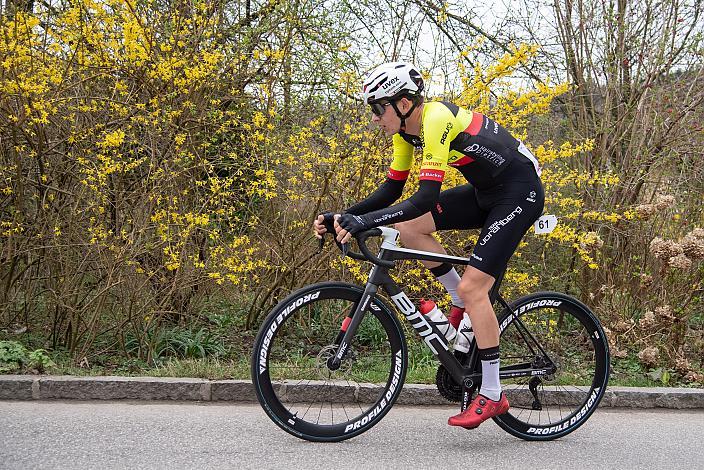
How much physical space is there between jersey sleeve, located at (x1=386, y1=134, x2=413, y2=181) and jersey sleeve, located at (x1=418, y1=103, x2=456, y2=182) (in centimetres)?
35

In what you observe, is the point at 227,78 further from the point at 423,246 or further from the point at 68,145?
the point at 423,246

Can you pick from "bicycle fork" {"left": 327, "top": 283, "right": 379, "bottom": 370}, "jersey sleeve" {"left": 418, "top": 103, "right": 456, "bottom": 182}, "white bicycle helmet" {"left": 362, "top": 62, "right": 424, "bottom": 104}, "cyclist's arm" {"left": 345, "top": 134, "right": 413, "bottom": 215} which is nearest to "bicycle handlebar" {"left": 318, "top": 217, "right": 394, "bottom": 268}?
"bicycle fork" {"left": 327, "top": 283, "right": 379, "bottom": 370}

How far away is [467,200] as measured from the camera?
14.5 ft

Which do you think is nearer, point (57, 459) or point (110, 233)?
point (57, 459)

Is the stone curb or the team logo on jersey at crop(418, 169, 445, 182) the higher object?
the team logo on jersey at crop(418, 169, 445, 182)

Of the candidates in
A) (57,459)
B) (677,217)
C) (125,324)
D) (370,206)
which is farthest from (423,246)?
(677,217)

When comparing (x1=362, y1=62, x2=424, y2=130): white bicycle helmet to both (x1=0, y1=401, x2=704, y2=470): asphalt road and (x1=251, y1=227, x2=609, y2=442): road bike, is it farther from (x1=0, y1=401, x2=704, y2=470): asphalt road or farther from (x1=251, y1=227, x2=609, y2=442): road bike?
(x1=0, y1=401, x2=704, y2=470): asphalt road

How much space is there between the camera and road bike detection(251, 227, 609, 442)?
413cm

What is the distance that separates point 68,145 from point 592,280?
191 inches

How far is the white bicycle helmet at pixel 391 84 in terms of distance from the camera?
3.93 meters

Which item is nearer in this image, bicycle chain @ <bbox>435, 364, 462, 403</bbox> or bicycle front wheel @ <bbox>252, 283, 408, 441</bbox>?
bicycle front wheel @ <bbox>252, 283, 408, 441</bbox>

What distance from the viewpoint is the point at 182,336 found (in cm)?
600

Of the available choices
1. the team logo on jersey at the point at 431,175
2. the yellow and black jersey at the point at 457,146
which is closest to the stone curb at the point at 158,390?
the yellow and black jersey at the point at 457,146

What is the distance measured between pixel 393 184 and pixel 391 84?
26.5 inches
